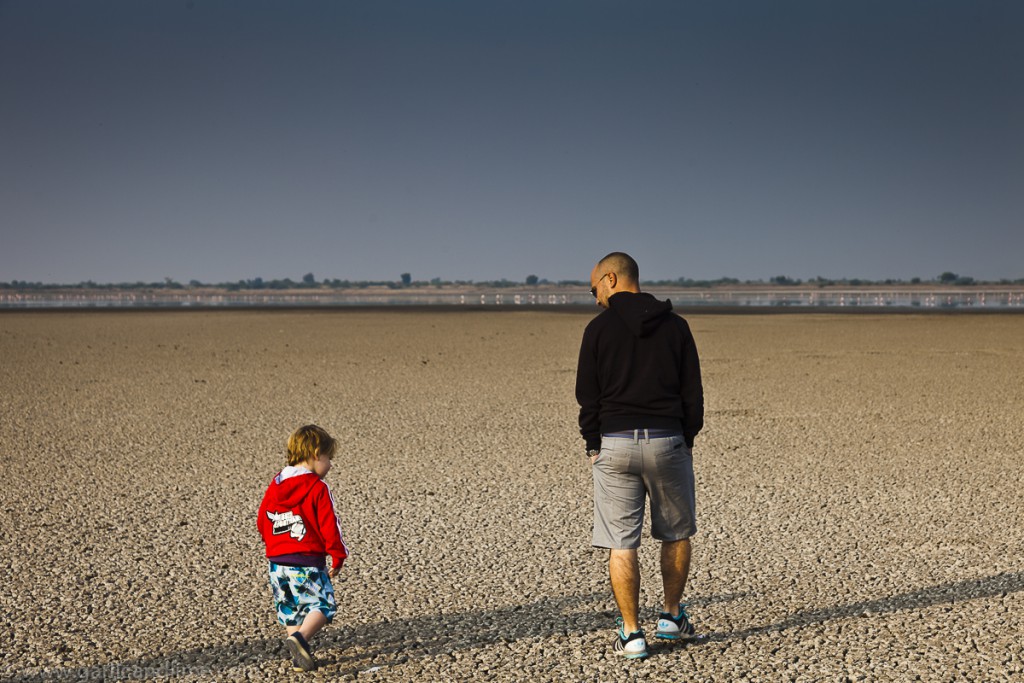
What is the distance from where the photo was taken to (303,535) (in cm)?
442

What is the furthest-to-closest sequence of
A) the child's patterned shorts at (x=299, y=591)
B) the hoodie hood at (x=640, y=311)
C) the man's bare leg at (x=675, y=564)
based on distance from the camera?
the man's bare leg at (x=675, y=564)
the child's patterned shorts at (x=299, y=591)
the hoodie hood at (x=640, y=311)

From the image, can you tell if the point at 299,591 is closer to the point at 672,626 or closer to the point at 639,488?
the point at 639,488

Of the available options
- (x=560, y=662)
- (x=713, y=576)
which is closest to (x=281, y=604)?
(x=560, y=662)

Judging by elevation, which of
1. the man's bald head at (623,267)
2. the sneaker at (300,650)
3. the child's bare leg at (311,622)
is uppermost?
the man's bald head at (623,267)

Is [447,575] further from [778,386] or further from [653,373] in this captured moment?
[778,386]

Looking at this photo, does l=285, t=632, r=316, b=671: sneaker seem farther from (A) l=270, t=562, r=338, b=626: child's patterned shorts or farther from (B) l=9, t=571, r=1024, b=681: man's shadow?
(B) l=9, t=571, r=1024, b=681: man's shadow

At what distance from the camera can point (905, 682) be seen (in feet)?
14.7

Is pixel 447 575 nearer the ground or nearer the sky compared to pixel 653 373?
nearer the ground

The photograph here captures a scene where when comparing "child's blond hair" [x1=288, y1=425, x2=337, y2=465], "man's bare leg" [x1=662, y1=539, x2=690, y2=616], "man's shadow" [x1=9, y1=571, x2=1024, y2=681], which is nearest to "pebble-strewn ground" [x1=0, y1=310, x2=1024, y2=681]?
"man's shadow" [x1=9, y1=571, x2=1024, y2=681]

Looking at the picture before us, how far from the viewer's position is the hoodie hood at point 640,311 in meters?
4.38

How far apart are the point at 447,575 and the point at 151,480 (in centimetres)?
413

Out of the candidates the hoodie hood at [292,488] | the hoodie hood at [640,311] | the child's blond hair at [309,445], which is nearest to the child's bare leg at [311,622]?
the hoodie hood at [292,488]

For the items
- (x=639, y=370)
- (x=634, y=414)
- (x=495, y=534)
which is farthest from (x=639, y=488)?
(x=495, y=534)

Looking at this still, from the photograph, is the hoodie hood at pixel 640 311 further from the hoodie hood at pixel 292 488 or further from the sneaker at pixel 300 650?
the sneaker at pixel 300 650
